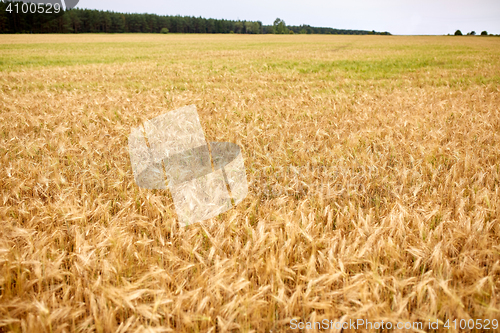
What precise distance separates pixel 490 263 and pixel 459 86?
30.9 feet

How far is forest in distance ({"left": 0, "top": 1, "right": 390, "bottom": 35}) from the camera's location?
3305 inches

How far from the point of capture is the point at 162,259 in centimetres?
183

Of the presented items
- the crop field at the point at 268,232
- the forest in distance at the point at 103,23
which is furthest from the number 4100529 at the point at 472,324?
the forest in distance at the point at 103,23

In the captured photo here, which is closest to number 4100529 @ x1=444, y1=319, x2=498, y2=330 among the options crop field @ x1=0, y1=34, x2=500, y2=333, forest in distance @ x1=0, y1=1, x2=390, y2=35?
crop field @ x1=0, y1=34, x2=500, y2=333

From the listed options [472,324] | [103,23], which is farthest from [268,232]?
[103,23]

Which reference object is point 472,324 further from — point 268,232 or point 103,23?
point 103,23

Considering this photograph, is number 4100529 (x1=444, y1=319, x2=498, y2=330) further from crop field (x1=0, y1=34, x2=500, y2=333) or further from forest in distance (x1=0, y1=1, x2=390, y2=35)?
forest in distance (x1=0, y1=1, x2=390, y2=35)

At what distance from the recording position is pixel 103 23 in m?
106

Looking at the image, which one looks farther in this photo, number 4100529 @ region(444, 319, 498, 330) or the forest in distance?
the forest in distance

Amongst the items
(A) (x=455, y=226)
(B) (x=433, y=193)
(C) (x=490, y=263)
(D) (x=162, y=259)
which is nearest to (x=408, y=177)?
(B) (x=433, y=193)

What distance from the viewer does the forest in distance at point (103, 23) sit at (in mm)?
83938

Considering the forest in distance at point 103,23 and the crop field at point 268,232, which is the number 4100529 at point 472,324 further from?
the forest in distance at point 103,23

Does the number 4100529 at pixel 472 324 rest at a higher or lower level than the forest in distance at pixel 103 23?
lower

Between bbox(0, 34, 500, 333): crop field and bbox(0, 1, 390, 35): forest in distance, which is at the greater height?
bbox(0, 1, 390, 35): forest in distance
